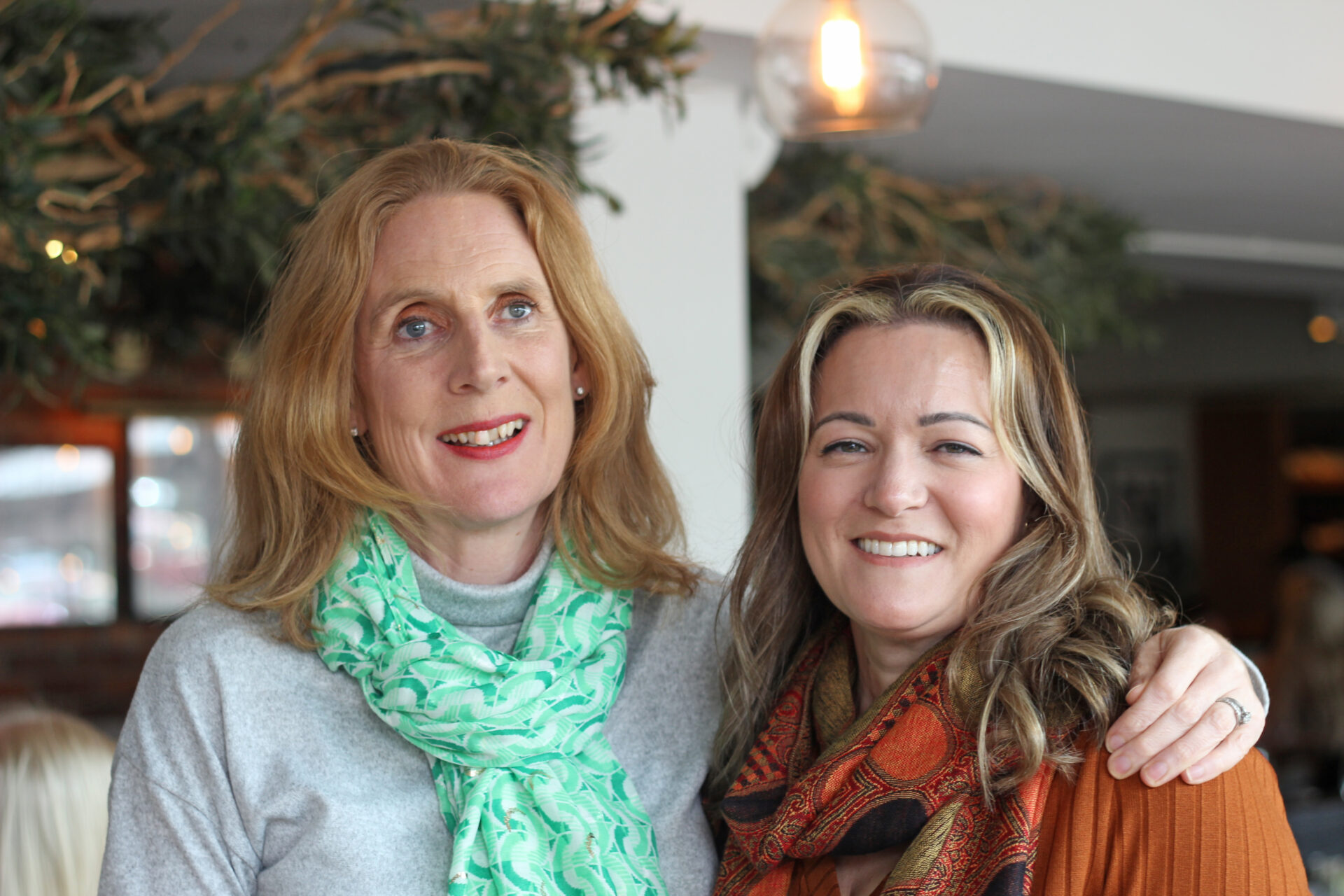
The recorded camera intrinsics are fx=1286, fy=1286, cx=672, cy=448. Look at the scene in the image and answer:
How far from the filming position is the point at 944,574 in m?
1.34

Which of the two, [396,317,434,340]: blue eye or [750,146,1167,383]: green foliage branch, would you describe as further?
[750,146,1167,383]: green foliage branch

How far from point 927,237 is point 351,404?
3331 mm

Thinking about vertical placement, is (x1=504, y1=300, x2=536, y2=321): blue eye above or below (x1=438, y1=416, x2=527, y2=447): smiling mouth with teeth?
above

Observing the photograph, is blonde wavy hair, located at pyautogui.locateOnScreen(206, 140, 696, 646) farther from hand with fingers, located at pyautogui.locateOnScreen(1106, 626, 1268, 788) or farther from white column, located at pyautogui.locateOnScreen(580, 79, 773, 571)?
white column, located at pyautogui.locateOnScreen(580, 79, 773, 571)

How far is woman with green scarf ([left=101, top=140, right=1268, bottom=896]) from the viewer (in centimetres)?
133

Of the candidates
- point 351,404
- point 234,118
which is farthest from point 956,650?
point 234,118

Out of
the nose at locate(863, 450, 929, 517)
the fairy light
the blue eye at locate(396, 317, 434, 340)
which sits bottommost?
the nose at locate(863, 450, 929, 517)

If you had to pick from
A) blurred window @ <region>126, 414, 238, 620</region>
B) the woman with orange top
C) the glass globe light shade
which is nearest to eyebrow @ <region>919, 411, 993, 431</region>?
the woman with orange top

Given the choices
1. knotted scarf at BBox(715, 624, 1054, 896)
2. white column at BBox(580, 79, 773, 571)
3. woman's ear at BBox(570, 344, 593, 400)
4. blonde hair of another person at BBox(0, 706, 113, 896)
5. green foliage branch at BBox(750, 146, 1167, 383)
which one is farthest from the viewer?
green foliage branch at BBox(750, 146, 1167, 383)

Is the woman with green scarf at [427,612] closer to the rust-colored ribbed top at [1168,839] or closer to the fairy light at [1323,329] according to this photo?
the rust-colored ribbed top at [1168,839]

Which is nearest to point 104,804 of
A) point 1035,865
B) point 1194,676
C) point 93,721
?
point 1035,865

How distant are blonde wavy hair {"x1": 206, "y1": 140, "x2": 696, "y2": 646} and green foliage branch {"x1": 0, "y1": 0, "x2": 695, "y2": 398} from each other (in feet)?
2.66

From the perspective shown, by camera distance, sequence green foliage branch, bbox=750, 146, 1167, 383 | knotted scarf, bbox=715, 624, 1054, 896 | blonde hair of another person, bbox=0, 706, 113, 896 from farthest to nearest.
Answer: green foliage branch, bbox=750, 146, 1167, 383 < blonde hair of another person, bbox=0, 706, 113, 896 < knotted scarf, bbox=715, 624, 1054, 896

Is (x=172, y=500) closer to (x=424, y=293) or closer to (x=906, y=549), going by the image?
(x=424, y=293)
